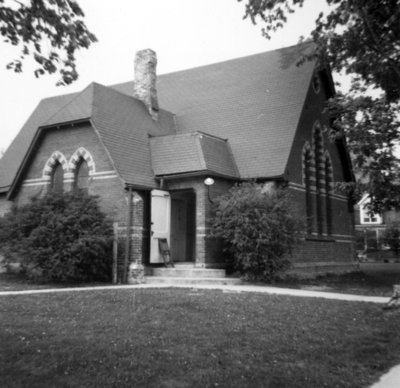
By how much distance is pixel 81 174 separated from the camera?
18297mm

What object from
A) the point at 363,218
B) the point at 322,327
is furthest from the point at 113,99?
the point at 363,218

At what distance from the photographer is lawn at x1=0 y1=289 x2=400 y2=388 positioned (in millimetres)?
5605

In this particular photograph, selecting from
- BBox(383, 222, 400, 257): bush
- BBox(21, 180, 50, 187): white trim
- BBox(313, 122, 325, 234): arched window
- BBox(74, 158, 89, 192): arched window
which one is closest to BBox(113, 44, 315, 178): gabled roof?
BBox(313, 122, 325, 234): arched window

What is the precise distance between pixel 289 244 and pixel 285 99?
23.7 ft

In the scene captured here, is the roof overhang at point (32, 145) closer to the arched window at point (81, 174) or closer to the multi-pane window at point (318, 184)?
the arched window at point (81, 174)

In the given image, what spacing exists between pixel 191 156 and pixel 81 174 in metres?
4.19

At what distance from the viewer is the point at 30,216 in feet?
50.3

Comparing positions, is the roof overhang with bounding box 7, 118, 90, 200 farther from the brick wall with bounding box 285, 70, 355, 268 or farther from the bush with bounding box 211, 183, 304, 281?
the brick wall with bounding box 285, 70, 355, 268

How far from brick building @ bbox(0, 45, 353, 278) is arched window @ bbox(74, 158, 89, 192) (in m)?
0.04

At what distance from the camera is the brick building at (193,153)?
17.0 meters

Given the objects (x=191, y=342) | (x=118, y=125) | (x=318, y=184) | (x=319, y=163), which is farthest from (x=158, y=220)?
(x=191, y=342)

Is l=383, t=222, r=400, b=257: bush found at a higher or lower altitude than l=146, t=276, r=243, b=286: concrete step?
higher

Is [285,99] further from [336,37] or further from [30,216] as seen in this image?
[30,216]

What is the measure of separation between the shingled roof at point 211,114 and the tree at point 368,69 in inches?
124
